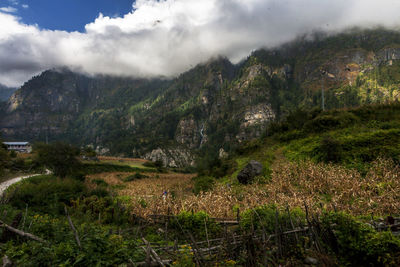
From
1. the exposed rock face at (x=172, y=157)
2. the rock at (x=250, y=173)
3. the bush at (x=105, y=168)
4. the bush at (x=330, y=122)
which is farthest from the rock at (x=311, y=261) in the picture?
the exposed rock face at (x=172, y=157)

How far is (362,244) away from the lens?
5641 mm

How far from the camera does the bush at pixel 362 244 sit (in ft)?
17.2

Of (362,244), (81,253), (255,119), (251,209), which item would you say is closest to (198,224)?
(251,209)

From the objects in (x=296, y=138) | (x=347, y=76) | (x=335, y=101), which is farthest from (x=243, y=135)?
(x=296, y=138)

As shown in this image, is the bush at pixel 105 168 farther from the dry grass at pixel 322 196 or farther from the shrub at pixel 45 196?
the dry grass at pixel 322 196

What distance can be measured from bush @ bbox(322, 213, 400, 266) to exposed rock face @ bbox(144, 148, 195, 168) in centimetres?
14510

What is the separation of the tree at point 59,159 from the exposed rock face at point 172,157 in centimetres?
11186

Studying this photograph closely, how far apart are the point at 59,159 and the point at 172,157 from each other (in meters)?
124

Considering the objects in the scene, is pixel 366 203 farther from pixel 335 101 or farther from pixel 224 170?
pixel 335 101

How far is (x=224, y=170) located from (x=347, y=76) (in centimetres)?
20567

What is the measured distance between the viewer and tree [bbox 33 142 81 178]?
111 feet

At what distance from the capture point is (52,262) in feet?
14.9

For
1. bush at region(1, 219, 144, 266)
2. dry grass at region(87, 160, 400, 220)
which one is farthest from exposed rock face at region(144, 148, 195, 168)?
bush at region(1, 219, 144, 266)

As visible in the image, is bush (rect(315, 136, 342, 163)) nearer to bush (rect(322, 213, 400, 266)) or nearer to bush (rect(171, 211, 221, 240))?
bush (rect(322, 213, 400, 266))
